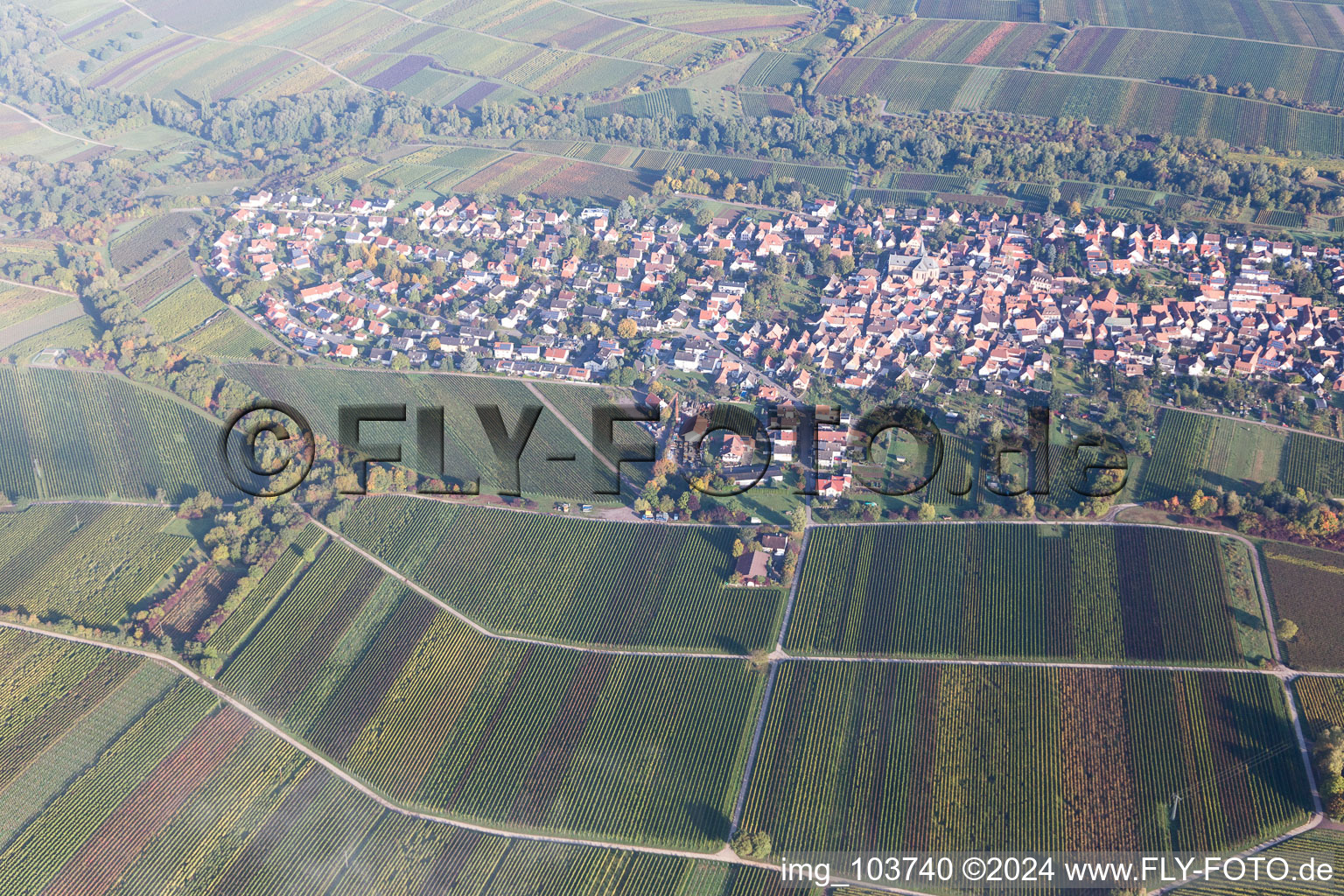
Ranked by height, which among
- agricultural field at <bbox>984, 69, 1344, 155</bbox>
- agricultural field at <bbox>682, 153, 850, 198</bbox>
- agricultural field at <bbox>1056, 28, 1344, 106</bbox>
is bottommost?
agricultural field at <bbox>682, 153, 850, 198</bbox>

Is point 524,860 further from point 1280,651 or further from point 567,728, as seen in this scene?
point 1280,651

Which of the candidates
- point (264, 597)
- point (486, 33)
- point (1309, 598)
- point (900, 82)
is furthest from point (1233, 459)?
point (486, 33)

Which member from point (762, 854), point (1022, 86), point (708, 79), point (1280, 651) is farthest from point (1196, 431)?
point (708, 79)

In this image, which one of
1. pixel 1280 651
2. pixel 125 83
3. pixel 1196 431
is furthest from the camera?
pixel 125 83

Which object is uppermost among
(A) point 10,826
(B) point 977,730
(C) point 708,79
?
(C) point 708,79

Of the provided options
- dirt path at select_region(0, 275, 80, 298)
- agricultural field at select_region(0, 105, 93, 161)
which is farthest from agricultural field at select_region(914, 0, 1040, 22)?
agricultural field at select_region(0, 105, 93, 161)

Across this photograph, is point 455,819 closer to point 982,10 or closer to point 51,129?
point 51,129

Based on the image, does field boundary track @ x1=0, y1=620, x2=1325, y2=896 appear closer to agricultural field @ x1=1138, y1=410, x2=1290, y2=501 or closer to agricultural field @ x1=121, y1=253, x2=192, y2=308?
agricultural field @ x1=1138, y1=410, x2=1290, y2=501

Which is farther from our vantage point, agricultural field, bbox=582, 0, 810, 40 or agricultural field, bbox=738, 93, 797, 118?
agricultural field, bbox=582, 0, 810, 40
